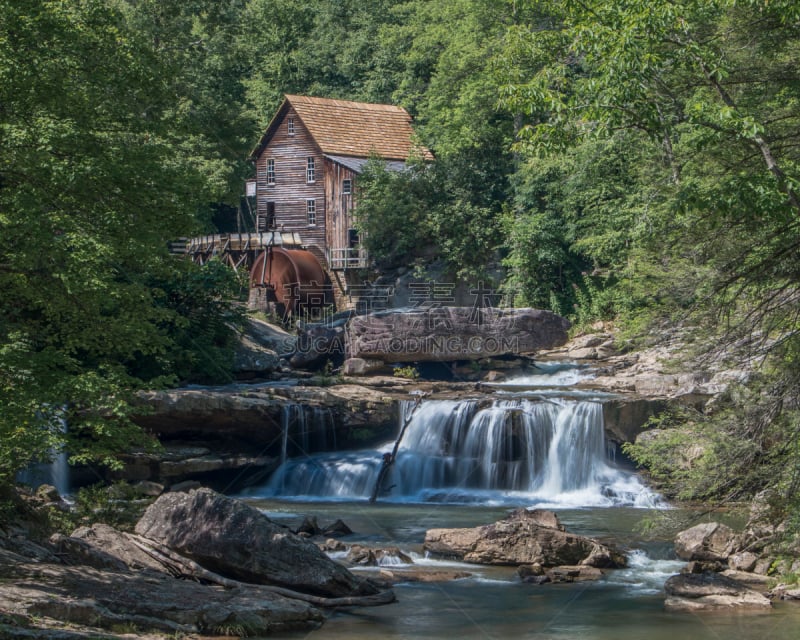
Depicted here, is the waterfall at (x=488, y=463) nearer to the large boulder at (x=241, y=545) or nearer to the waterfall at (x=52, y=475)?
the waterfall at (x=52, y=475)

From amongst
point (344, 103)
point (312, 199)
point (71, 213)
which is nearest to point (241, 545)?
point (71, 213)

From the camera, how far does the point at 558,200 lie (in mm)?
38125

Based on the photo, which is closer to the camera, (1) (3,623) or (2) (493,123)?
(1) (3,623)

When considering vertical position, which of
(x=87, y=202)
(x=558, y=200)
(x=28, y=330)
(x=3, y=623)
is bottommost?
(x=3, y=623)

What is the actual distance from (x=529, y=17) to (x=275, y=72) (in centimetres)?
1954

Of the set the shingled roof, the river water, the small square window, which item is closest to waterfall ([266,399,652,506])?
the river water

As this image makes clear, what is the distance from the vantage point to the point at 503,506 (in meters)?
21.5

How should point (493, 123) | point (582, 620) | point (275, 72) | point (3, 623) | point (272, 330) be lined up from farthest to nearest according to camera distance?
point (275, 72)
point (493, 123)
point (272, 330)
point (582, 620)
point (3, 623)

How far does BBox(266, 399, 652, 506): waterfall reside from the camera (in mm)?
23016

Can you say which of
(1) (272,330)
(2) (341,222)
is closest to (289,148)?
(2) (341,222)

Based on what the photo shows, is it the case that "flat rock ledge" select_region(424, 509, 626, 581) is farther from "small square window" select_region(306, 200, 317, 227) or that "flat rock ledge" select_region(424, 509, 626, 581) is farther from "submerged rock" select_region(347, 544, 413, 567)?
"small square window" select_region(306, 200, 317, 227)

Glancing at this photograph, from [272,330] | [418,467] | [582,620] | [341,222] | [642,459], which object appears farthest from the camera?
[341,222]

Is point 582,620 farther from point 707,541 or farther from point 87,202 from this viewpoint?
point 87,202

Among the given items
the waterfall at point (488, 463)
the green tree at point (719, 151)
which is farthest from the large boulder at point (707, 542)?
the waterfall at point (488, 463)
